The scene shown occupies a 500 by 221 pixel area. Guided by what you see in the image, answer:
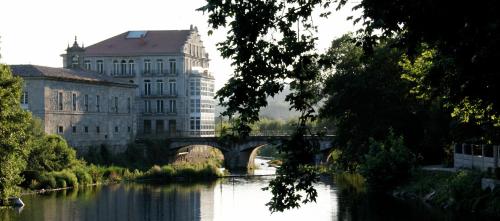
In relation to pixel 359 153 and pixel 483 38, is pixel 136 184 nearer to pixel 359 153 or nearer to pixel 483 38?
pixel 359 153

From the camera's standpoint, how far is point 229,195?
4422 centimetres

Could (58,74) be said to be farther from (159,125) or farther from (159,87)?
(159,125)

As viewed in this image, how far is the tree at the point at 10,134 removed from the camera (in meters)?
34.4

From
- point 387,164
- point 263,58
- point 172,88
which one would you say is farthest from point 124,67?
point 263,58

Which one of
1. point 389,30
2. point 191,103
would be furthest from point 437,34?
point 191,103

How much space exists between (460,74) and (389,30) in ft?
6.71

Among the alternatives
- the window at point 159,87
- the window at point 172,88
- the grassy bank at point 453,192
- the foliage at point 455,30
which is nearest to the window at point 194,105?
the window at point 172,88

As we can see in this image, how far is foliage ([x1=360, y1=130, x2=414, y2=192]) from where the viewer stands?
42594 mm

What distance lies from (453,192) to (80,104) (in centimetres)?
3678

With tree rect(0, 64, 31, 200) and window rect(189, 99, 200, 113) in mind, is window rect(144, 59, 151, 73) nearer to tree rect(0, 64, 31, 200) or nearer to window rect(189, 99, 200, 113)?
window rect(189, 99, 200, 113)

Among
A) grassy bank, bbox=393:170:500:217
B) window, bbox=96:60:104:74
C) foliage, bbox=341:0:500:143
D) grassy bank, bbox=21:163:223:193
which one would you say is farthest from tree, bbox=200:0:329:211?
window, bbox=96:60:104:74

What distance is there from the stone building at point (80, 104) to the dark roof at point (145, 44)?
8.69m

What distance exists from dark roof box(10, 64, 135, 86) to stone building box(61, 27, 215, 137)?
30.5 ft

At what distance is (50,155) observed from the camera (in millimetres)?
50281
